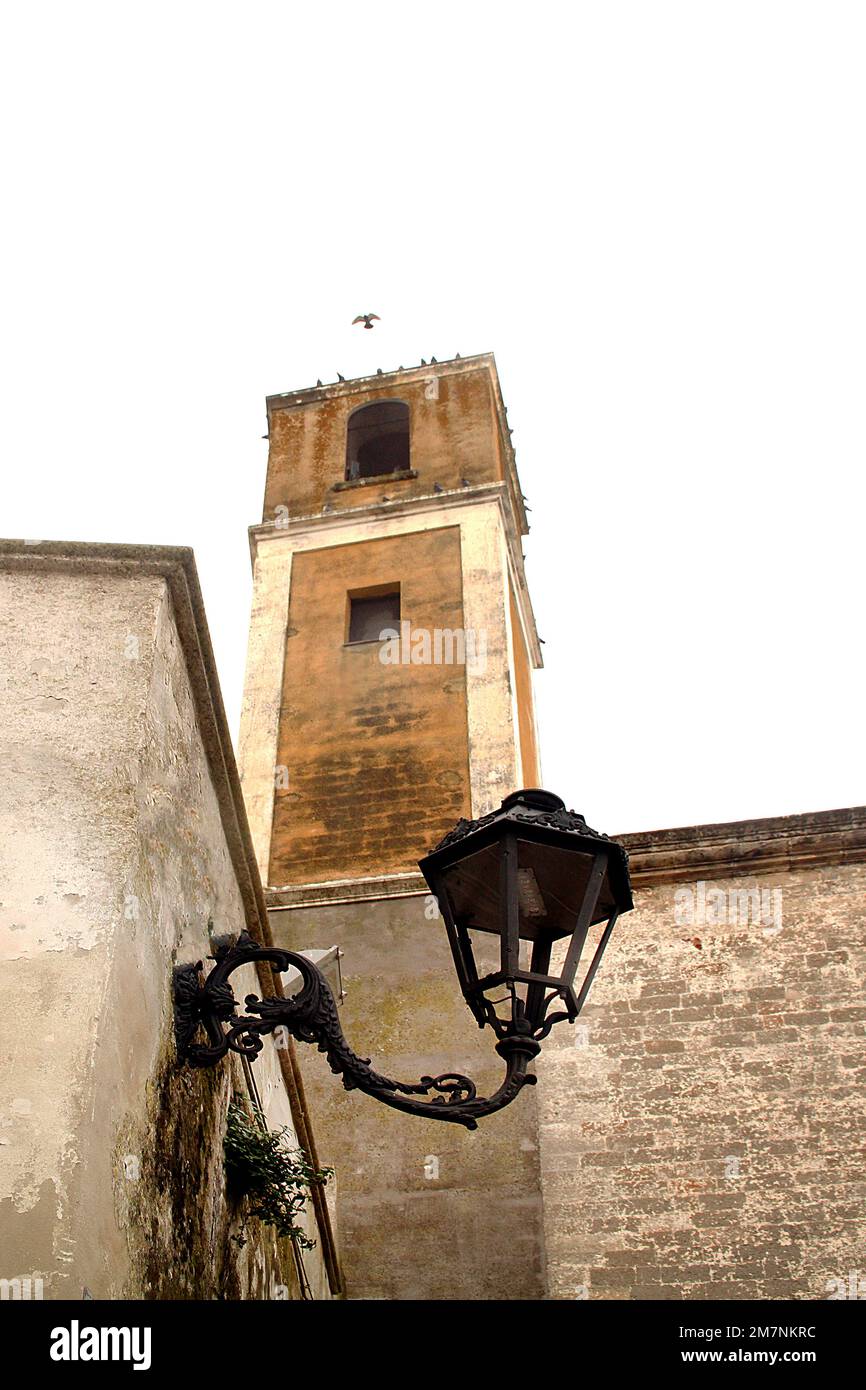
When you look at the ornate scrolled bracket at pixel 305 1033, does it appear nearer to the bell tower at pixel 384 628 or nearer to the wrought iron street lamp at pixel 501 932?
the wrought iron street lamp at pixel 501 932

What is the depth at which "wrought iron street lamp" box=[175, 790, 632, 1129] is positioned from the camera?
312 centimetres

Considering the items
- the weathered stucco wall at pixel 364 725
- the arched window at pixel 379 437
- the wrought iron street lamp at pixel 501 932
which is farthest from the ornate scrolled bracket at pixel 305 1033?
the arched window at pixel 379 437

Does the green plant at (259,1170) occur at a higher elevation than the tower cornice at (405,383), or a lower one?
lower

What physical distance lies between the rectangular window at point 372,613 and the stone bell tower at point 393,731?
0.02m

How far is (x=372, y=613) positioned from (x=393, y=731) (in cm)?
185

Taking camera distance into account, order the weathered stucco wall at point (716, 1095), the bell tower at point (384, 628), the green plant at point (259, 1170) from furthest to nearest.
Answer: the bell tower at point (384, 628) → the weathered stucco wall at point (716, 1095) → the green plant at point (259, 1170)

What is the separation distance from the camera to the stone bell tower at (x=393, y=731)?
27.1 feet

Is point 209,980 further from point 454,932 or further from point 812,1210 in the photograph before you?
point 812,1210

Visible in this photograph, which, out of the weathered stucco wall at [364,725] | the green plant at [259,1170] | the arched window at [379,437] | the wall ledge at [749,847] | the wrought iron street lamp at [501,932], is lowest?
the green plant at [259,1170]
